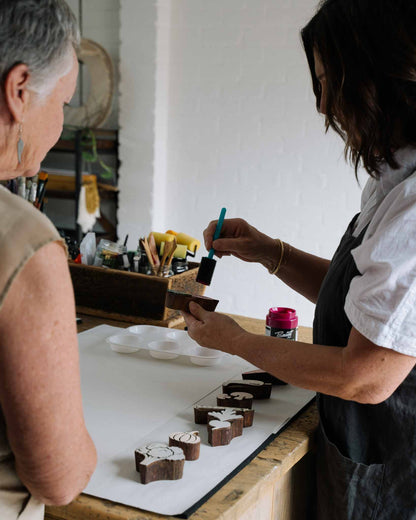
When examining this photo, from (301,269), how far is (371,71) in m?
0.63

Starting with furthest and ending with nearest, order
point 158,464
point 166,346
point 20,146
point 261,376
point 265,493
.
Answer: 1. point 166,346
2. point 261,376
3. point 265,493
4. point 158,464
5. point 20,146

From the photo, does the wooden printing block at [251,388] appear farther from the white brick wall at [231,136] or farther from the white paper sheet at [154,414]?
the white brick wall at [231,136]

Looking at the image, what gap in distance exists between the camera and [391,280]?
3.14ft

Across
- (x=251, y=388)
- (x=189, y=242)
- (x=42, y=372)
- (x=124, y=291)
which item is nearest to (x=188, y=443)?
(x=251, y=388)

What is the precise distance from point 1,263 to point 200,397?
0.73 m

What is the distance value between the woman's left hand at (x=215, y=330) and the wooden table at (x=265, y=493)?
7.9 inches

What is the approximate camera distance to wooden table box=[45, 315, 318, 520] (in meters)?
0.90

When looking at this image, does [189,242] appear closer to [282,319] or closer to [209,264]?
[209,264]

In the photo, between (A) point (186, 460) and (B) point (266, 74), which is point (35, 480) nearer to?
(A) point (186, 460)

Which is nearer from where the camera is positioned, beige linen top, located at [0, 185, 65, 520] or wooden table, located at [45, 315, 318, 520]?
beige linen top, located at [0, 185, 65, 520]

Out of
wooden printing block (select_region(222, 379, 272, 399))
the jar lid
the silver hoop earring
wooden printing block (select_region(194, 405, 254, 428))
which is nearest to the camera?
the silver hoop earring

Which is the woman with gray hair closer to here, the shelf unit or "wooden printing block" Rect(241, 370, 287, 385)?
"wooden printing block" Rect(241, 370, 287, 385)

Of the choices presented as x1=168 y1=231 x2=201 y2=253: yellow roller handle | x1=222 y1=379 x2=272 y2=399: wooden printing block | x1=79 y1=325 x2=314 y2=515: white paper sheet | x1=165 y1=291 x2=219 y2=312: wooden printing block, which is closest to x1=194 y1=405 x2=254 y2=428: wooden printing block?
x1=79 y1=325 x2=314 y2=515: white paper sheet

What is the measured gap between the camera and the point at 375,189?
121cm
